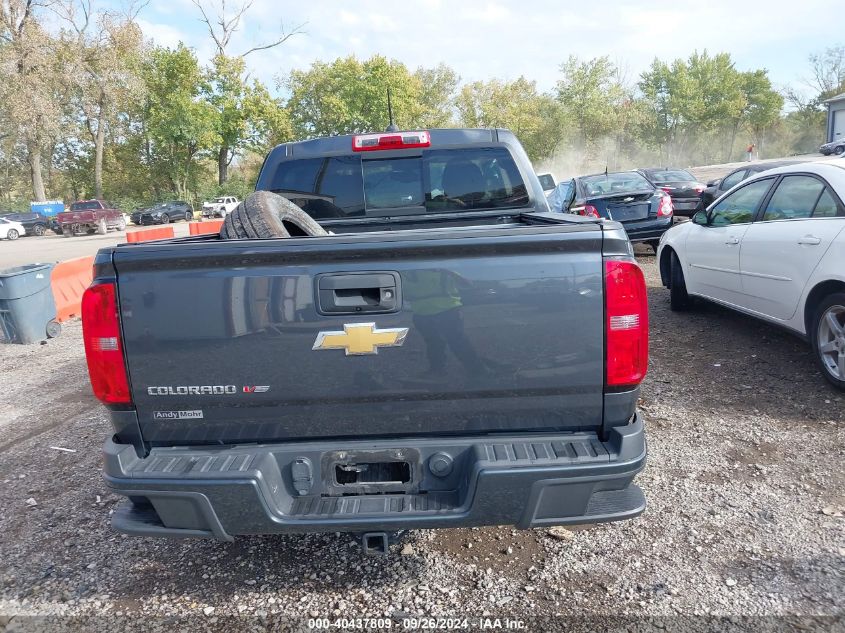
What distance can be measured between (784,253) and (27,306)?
8.79m

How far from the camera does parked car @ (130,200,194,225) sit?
140 feet

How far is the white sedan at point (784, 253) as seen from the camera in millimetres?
4617

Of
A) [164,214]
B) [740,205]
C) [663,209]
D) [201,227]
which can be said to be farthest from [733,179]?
[164,214]

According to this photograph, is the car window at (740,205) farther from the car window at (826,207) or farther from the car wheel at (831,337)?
the car wheel at (831,337)

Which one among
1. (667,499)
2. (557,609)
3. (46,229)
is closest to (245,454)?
→ (557,609)

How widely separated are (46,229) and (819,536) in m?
46.5

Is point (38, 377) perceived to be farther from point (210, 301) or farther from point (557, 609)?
point (557, 609)

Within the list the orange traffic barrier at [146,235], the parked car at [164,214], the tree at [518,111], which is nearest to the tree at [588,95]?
the tree at [518,111]

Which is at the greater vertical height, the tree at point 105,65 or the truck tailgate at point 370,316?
the tree at point 105,65

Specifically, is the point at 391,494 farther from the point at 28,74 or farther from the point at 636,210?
the point at 28,74

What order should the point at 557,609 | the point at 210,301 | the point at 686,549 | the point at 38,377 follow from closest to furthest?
1. the point at 210,301
2. the point at 557,609
3. the point at 686,549
4. the point at 38,377

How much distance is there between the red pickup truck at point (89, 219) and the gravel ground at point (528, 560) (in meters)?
35.7

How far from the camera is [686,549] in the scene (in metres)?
3.04

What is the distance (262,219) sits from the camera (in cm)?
274
